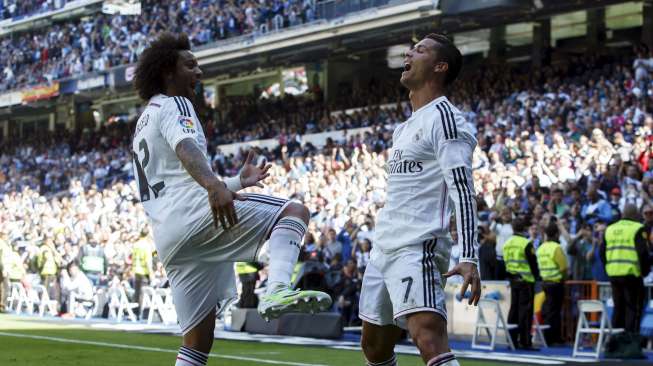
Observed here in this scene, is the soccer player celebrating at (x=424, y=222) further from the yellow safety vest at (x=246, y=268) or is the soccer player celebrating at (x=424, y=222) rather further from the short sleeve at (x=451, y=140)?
the yellow safety vest at (x=246, y=268)

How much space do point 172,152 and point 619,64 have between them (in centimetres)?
2173

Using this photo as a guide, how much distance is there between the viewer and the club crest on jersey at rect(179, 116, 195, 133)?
6055 mm

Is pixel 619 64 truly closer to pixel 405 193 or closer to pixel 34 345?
pixel 34 345

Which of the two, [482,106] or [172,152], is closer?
[172,152]

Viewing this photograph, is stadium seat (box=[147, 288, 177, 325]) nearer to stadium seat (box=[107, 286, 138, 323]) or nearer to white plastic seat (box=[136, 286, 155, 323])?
white plastic seat (box=[136, 286, 155, 323])

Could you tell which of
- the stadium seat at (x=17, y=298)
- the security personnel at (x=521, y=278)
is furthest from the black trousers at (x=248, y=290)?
the stadium seat at (x=17, y=298)

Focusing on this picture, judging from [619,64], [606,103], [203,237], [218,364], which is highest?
[619,64]

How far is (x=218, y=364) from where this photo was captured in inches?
499

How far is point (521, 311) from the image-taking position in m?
15.5

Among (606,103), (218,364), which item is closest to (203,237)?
(218,364)

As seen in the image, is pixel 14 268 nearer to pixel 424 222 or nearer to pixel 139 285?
pixel 139 285

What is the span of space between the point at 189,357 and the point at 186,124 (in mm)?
1388

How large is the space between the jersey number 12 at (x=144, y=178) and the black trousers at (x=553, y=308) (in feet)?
33.8

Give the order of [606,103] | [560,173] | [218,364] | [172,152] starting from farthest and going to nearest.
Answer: [606,103] < [560,173] < [218,364] < [172,152]
